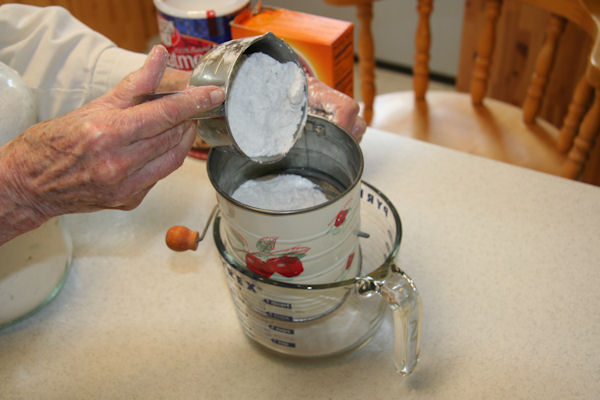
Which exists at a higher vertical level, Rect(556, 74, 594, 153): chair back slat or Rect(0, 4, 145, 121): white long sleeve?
Rect(0, 4, 145, 121): white long sleeve

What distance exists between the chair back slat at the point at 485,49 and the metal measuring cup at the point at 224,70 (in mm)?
867

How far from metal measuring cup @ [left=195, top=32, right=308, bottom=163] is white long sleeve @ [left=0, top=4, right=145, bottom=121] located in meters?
0.30

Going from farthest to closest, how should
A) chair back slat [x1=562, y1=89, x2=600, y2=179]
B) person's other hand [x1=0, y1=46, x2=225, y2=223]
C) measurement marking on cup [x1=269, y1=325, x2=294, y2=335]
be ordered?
chair back slat [x1=562, y1=89, x2=600, y2=179] → measurement marking on cup [x1=269, y1=325, x2=294, y2=335] → person's other hand [x1=0, y1=46, x2=225, y2=223]

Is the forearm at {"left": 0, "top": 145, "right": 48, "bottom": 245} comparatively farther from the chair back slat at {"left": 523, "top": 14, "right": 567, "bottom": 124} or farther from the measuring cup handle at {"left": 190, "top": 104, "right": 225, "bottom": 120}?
the chair back slat at {"left": 523, "top": 14, "right": 567, "bottom": 124}

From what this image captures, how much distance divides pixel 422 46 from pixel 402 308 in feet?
3.20

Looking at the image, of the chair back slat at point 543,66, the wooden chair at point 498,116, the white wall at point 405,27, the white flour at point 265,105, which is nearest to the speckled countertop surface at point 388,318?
the white flour at point 265,105

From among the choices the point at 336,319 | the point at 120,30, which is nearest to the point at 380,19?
the point at 120,30

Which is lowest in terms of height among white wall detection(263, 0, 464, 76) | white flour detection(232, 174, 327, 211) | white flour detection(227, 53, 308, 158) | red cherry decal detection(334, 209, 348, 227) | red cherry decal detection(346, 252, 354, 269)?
white wall detection(263, 0, 464, 76)

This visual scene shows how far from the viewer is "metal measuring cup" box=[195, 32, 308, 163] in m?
0.48

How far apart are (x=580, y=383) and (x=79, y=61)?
78 centimetres

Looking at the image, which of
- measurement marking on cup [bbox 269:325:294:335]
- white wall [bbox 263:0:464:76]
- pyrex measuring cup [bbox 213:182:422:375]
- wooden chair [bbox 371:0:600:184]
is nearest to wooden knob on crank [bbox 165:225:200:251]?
pyrex measuring cup [bbox 213:182:422:375]

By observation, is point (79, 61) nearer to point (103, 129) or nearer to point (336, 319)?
point (103, 129)

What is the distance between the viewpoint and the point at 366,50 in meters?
1.29

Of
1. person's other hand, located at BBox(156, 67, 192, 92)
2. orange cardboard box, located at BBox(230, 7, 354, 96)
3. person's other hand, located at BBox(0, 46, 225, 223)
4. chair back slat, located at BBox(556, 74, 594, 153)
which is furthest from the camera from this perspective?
chair back slat, located at BBox(556, 74, 594, 153)
